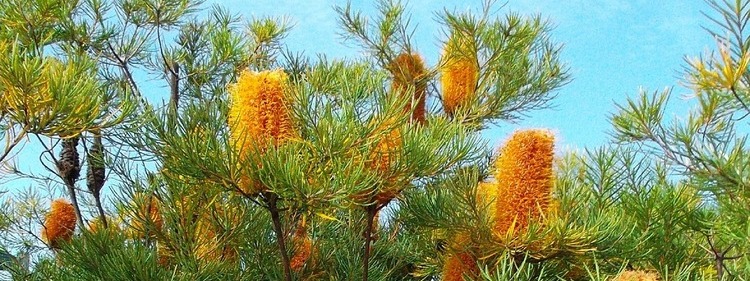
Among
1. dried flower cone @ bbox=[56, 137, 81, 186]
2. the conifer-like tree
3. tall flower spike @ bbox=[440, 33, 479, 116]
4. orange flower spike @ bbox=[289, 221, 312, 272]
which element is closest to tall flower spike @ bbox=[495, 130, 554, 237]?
the conifer-like tree

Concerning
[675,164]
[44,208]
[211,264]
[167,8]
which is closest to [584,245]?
[675,164]

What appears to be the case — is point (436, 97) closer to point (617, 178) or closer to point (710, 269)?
point (617, 178)

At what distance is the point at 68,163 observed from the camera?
150 centimetres

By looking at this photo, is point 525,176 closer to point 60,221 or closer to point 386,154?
point 386,154

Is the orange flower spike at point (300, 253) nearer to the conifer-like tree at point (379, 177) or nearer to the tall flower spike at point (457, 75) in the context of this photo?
the conifer-like tree at point (379, 177)

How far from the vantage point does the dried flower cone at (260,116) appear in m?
0.78

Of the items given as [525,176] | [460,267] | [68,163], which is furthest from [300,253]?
[68,163]

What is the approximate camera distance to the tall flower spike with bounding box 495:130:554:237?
0.82 metres

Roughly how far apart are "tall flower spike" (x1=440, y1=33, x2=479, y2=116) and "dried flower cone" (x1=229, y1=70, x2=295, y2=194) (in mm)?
610

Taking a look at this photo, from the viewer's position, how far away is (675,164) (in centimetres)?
72

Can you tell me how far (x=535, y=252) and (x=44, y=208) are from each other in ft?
4.78

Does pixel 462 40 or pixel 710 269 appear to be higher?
pixel 462 40

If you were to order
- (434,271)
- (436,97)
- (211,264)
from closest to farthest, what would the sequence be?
(211,264) < (434,271) < (436,97)

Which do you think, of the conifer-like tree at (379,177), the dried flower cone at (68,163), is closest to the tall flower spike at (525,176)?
the conifer-like tree at (379,177)
